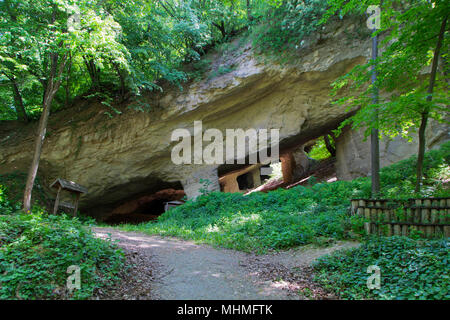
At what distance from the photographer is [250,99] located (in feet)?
42.4

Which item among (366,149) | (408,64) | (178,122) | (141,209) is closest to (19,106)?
(178,122)

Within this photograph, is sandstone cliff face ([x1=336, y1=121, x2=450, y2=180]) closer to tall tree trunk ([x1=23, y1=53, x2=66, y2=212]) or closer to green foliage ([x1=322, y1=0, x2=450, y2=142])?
green foliage ([x1=322, y1=0, x2=450, y2=142])

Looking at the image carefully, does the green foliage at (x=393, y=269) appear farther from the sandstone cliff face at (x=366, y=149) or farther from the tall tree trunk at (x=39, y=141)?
the tall tree trunk at (x=39, y=141)

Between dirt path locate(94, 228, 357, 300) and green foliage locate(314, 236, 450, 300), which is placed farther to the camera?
dirt path locate(94, 228, 357, 300)

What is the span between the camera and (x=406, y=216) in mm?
5152

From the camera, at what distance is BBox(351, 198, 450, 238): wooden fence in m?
4.63

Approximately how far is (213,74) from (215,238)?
28.2ft

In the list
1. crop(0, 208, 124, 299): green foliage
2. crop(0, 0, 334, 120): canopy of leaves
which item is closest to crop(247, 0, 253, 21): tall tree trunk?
crop(0, 0, 334, 120): canopy of leaves

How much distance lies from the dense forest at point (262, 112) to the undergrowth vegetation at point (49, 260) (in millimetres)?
17

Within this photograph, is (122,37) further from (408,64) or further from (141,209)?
(141,209)

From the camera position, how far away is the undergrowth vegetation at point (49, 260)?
275cm

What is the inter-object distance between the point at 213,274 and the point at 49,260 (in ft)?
7.23
